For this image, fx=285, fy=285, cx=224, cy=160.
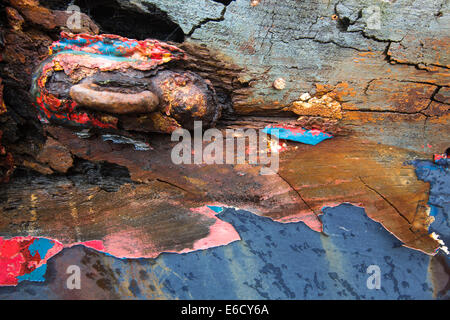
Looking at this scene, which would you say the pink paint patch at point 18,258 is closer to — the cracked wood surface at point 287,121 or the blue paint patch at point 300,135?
the cracked wood surface at point 287,121

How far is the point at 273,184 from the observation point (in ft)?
5.07

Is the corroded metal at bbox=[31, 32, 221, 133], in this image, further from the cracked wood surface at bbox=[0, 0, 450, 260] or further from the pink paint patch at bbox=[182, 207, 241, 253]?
the pink paint patch at bbox=[182, 207, 241, 253]

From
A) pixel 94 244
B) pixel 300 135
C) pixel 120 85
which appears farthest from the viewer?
pixel 300 135

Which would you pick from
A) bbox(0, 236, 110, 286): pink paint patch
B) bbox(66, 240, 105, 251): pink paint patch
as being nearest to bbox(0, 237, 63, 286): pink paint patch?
bbox(0, 236, 110, 286): pink paint patch

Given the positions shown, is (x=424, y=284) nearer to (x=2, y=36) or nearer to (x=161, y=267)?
(x=161, y=267)

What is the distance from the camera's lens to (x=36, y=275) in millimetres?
1357

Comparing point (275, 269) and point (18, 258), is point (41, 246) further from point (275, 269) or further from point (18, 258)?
point (275, 269)

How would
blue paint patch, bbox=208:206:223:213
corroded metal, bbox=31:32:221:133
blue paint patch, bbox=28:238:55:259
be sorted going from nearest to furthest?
corroded metal, bbox=31:32:221:133 → blue paint patch, bbox=28:238:55:259 → blue paint patch, bbox=208:206:223:213

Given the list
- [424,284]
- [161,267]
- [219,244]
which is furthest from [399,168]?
[161,267]

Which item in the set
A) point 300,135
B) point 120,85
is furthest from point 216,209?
point 120,85

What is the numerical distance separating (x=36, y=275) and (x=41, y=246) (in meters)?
0.14

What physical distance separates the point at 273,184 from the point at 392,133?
70 centimetres

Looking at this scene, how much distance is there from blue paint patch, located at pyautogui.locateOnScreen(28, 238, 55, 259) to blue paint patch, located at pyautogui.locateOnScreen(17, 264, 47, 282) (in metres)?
0.06

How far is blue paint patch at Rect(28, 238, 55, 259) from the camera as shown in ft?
4.64
